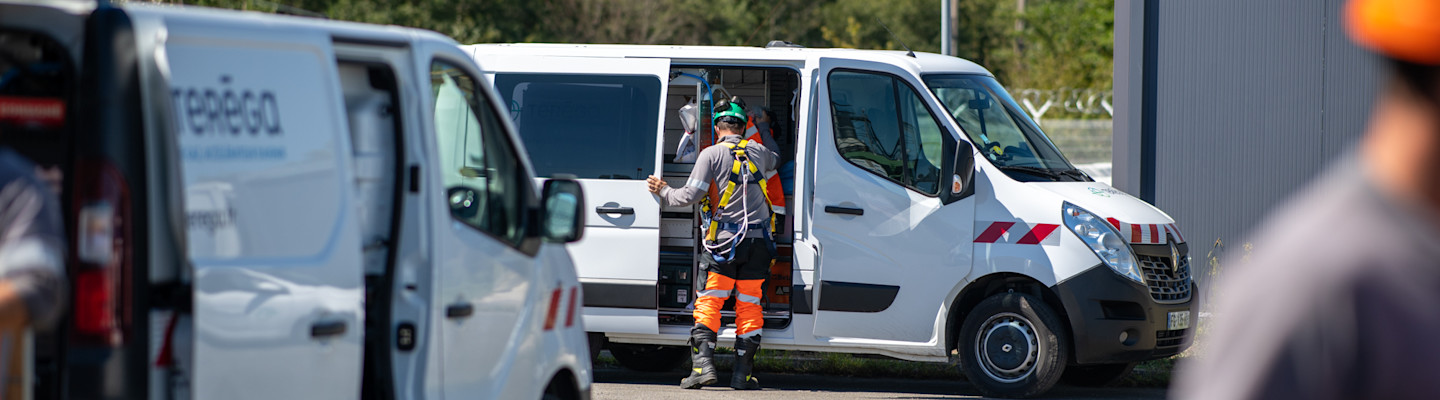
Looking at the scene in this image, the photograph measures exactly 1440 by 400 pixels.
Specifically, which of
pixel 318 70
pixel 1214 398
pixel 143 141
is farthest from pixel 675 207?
pixel 1214 398

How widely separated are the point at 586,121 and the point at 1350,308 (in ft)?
24.3

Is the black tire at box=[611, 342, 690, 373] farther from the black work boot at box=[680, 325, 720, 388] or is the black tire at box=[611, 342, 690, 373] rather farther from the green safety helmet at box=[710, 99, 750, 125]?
the green safety helmet at box=[710, 99, 750, 125]

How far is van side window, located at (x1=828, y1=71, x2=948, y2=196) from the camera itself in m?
8.38

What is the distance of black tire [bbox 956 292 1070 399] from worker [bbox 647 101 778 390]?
1.20 metres

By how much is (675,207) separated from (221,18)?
5.70m

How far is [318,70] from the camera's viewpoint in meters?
3.90

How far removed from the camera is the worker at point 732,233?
Result: 8531mm

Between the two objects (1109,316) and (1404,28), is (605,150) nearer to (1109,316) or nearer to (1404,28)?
(1109,316)

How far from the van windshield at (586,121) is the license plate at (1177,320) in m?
3.00

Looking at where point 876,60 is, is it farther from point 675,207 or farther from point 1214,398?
point 1214,398

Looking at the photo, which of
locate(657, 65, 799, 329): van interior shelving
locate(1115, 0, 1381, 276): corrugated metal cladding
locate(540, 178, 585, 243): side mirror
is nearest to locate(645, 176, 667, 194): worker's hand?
locate(657, 65, 799, 329): van interior shelving

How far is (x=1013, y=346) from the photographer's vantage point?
27.7 ft

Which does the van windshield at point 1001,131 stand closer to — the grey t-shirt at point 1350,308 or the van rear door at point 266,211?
the van rear door at point 266,211

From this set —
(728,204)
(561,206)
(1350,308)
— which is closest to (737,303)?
(728,204)
